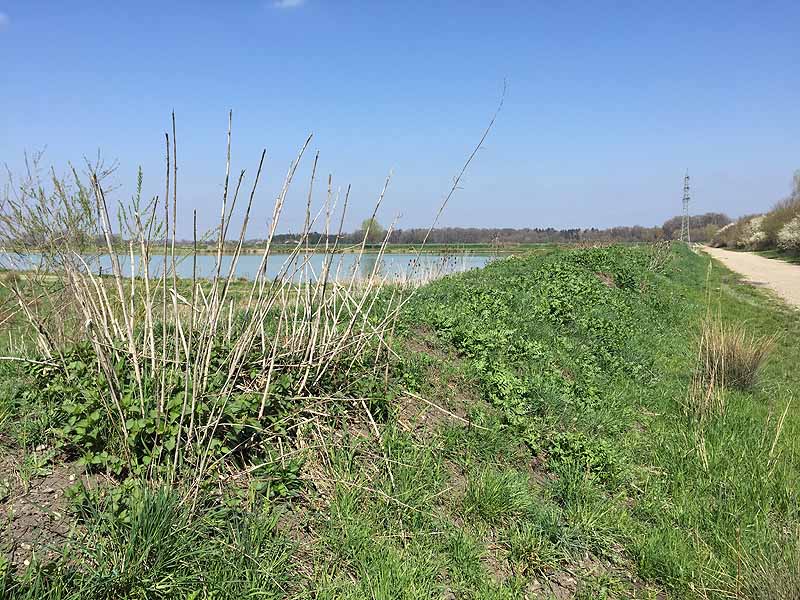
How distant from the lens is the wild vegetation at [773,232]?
36.2m

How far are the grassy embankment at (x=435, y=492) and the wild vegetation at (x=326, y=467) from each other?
0.02 m

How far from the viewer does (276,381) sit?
3443 millimetres

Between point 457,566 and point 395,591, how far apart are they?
437 millimetres

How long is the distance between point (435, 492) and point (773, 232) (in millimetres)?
52339

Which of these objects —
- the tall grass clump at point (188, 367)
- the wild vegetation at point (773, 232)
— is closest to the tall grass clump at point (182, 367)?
the tall grass clump at point (188, 367)

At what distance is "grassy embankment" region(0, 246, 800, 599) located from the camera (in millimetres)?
2396

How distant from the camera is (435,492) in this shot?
3.32m

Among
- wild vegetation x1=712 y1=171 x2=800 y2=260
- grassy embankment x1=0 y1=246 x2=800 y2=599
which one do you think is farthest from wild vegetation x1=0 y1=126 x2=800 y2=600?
wild vegetation x1=712 y1=171 x2=800 y2=260

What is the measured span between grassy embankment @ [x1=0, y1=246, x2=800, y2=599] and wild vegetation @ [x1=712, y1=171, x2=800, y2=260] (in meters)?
38.1

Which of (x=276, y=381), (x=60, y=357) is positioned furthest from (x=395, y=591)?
(x=60, y=357)

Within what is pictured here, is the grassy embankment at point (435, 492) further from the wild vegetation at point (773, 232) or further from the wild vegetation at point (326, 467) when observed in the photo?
the wild vegetation at point (773, 232)

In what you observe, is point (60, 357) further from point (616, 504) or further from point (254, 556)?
point (616, 504)

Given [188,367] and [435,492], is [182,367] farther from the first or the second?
[435,492]

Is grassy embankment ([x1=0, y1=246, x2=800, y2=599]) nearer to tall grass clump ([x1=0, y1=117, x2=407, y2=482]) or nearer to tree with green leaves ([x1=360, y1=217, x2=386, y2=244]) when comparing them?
tall grass clump ([x1=0, y1=117, x2=407, y2=482])
